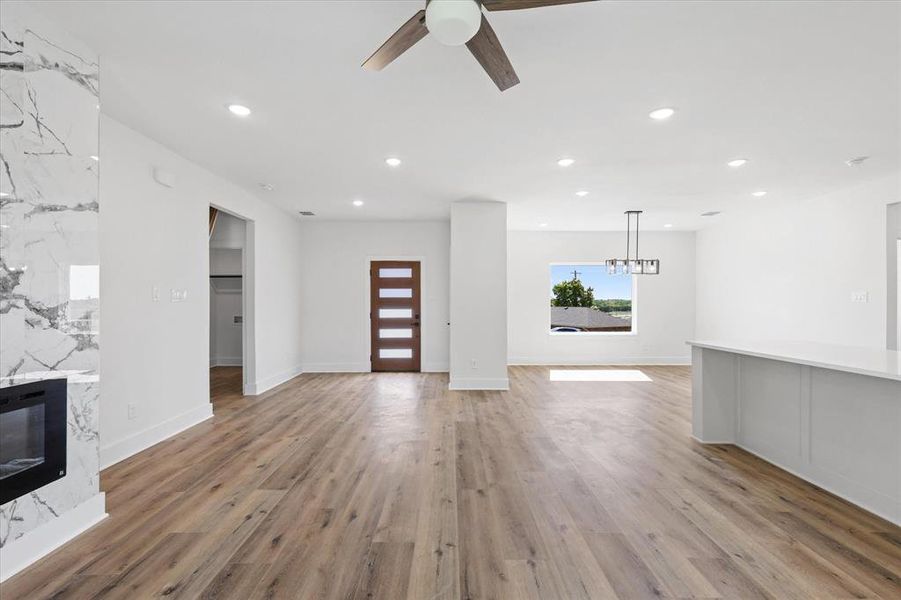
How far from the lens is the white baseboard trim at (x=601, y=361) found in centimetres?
849

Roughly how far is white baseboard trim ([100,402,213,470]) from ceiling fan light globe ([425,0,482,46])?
147 inches

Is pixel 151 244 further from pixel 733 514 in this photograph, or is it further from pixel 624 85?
pixel 733 514

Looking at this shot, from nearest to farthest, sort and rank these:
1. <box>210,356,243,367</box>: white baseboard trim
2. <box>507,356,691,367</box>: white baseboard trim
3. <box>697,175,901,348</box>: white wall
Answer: <box>697,175,901,348</box>: white wall, <box>210,356,243,367</box>: white baseboard trim, <box>507,356,691,367</box>: white baseboard trim

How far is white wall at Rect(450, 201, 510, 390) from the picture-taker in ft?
20.0

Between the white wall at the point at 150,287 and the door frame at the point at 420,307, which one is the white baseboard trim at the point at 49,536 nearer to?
the white wall at the point at 150,287

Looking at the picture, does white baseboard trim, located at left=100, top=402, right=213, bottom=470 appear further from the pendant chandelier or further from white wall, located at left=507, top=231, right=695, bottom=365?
the pendant chandelier

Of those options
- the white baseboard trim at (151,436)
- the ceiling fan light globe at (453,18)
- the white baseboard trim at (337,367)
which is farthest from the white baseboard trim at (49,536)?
the white baseboard trim at (337,367)

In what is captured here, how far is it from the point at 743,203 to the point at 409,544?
6.71 metres

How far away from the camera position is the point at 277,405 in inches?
200

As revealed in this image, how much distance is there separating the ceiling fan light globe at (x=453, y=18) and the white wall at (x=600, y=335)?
22.8 feet

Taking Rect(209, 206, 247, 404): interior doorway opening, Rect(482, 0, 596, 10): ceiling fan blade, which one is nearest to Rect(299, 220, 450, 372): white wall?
Rect(209, 206, 247, 404): interior doorway opening

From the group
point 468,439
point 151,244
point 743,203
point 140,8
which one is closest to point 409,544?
point 468,439

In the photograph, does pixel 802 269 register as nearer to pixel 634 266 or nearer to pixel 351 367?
pixel 634 266

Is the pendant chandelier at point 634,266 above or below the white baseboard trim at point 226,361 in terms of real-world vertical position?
above
